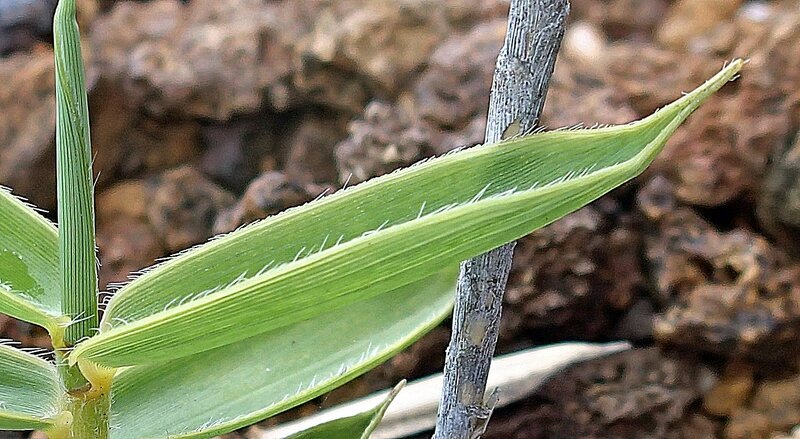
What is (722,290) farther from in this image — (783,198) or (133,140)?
(133,140)

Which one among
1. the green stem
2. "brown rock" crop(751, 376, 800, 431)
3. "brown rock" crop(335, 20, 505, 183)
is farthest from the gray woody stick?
"brown rock" crop(751, 376, 800, 431)

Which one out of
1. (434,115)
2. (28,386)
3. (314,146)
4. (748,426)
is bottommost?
(748,426)

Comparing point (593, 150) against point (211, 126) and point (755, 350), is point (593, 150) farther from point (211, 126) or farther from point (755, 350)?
point (211, 126)

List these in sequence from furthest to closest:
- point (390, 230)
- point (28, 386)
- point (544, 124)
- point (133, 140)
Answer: point (133, 140), point (544, 124), point (28, 386), point (390, 230)

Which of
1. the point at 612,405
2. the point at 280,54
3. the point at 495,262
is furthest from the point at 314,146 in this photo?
the point at 495,262

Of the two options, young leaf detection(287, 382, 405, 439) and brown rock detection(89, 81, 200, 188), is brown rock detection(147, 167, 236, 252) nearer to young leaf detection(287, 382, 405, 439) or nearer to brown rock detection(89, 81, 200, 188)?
brown rock detection(89, 81, 200, 188)

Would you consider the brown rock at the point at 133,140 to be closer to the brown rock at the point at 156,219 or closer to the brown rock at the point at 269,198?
the brown rock at the point at 156,219

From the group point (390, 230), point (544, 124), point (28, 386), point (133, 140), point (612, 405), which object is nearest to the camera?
point (390, 230)
